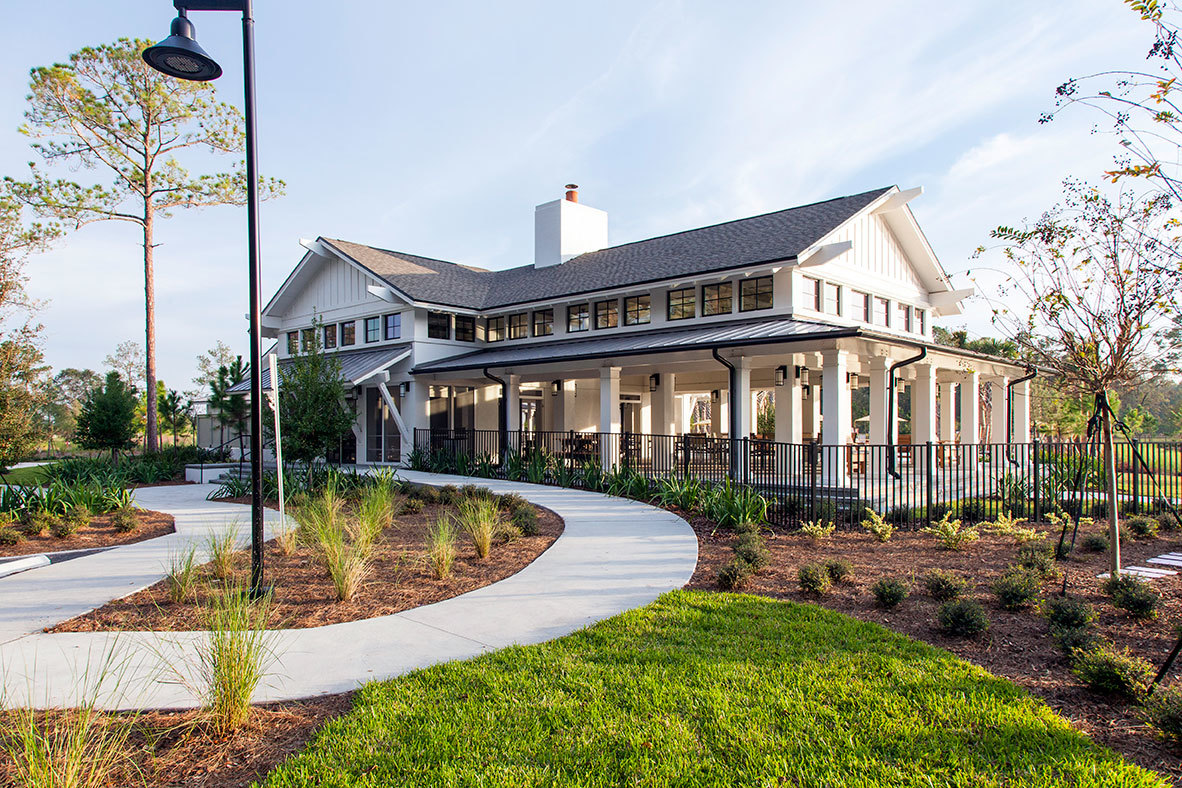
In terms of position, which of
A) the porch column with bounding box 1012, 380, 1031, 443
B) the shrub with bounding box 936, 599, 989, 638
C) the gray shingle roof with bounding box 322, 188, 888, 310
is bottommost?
the shrub with bounding box 936, 599, 989, 638

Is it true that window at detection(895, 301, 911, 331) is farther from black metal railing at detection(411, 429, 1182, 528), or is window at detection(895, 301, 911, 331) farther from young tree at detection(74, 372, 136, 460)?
young tree at detection(74, 372, 136, 460)

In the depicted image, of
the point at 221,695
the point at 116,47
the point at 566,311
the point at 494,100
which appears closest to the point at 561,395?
the point at 566,311

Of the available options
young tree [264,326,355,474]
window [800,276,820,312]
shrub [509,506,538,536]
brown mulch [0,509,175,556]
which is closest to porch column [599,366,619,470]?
window [800,276,820,312]

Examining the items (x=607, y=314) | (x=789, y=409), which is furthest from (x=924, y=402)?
(x=607, y=314)

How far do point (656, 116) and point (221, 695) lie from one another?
13889 mm

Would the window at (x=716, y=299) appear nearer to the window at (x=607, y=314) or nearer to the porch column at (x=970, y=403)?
the window at (x=607, y=314)

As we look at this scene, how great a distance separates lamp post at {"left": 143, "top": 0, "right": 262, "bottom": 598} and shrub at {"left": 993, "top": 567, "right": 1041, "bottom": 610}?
7.03m

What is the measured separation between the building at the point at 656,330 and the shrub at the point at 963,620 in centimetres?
720

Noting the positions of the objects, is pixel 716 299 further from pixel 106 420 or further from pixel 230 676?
pixel 106 420

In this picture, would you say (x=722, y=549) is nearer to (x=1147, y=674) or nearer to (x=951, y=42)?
(x=1147, y=674)

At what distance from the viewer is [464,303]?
23.5 metres

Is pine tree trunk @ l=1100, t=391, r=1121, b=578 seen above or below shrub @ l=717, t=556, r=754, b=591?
above

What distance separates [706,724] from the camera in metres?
3.63

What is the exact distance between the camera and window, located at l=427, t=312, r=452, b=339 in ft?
75.9
